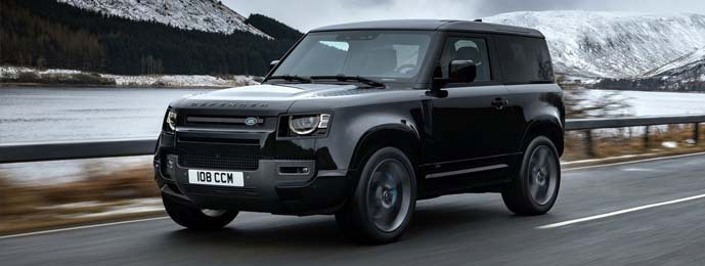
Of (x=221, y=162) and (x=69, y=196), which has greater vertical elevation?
(x=221, y=162)

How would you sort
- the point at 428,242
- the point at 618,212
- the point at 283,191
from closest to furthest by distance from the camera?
the point at 283,191
the point at 428,242
the point at 618,212

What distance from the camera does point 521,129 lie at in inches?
331

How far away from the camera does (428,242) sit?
714 centimetres

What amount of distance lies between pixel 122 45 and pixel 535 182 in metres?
103

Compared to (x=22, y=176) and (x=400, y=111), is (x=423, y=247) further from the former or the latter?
(x=22, y=176)

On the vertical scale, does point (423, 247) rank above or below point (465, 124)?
below

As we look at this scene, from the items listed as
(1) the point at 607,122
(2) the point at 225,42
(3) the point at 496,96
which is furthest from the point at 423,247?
(2) the point at 225,42

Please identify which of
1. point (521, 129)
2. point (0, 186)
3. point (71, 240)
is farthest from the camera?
point (0, 186)

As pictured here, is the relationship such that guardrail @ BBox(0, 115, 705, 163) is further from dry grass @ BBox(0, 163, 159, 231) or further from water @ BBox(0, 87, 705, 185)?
water @ BBox(0, 87, 705, 185)

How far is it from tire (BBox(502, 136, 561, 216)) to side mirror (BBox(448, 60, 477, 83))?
4.42 ft

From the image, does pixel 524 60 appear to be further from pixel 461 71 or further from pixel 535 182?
pixel 461 71

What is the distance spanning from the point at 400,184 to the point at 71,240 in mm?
2503

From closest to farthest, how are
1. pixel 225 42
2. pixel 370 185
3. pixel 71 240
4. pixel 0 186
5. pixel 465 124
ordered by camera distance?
pixel 370 185, pixel 71 240, pixel 465 124, pixel 0 186, pixel 225 42

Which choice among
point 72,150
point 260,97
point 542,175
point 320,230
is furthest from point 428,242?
point 72,150
